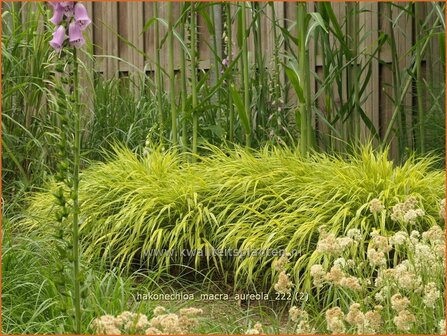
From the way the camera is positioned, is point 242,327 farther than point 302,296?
No

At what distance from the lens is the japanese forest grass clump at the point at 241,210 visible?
294cm

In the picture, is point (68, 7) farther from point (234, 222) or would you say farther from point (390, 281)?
point (234, 222)

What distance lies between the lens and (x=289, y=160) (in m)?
3.42

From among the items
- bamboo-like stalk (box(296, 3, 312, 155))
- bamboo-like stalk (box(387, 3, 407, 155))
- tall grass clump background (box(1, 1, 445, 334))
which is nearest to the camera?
tall grass clump background (box(1, 1, 445, 334))

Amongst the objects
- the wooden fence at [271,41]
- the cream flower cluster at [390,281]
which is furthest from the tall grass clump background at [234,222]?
the wooden fence at [271,41]

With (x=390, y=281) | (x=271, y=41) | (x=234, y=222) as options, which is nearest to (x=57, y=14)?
(x=390, y=281)

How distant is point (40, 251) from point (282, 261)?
1269 mm

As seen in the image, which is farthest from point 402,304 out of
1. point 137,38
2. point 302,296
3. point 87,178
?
→ point 137,38

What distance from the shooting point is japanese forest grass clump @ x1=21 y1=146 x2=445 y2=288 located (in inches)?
116

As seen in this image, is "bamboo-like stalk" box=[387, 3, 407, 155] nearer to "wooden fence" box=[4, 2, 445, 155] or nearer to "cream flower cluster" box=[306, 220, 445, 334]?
"wooden fence" box=[4, 2, 445, 155]

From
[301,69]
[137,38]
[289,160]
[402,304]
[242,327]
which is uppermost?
[137,38]

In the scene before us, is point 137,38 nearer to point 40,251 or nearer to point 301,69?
point 301,69

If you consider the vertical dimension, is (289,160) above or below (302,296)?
above

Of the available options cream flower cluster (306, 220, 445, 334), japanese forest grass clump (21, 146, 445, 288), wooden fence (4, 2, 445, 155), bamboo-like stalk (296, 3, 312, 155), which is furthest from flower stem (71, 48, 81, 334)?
wooden fence (4, 2, 445, 155)
